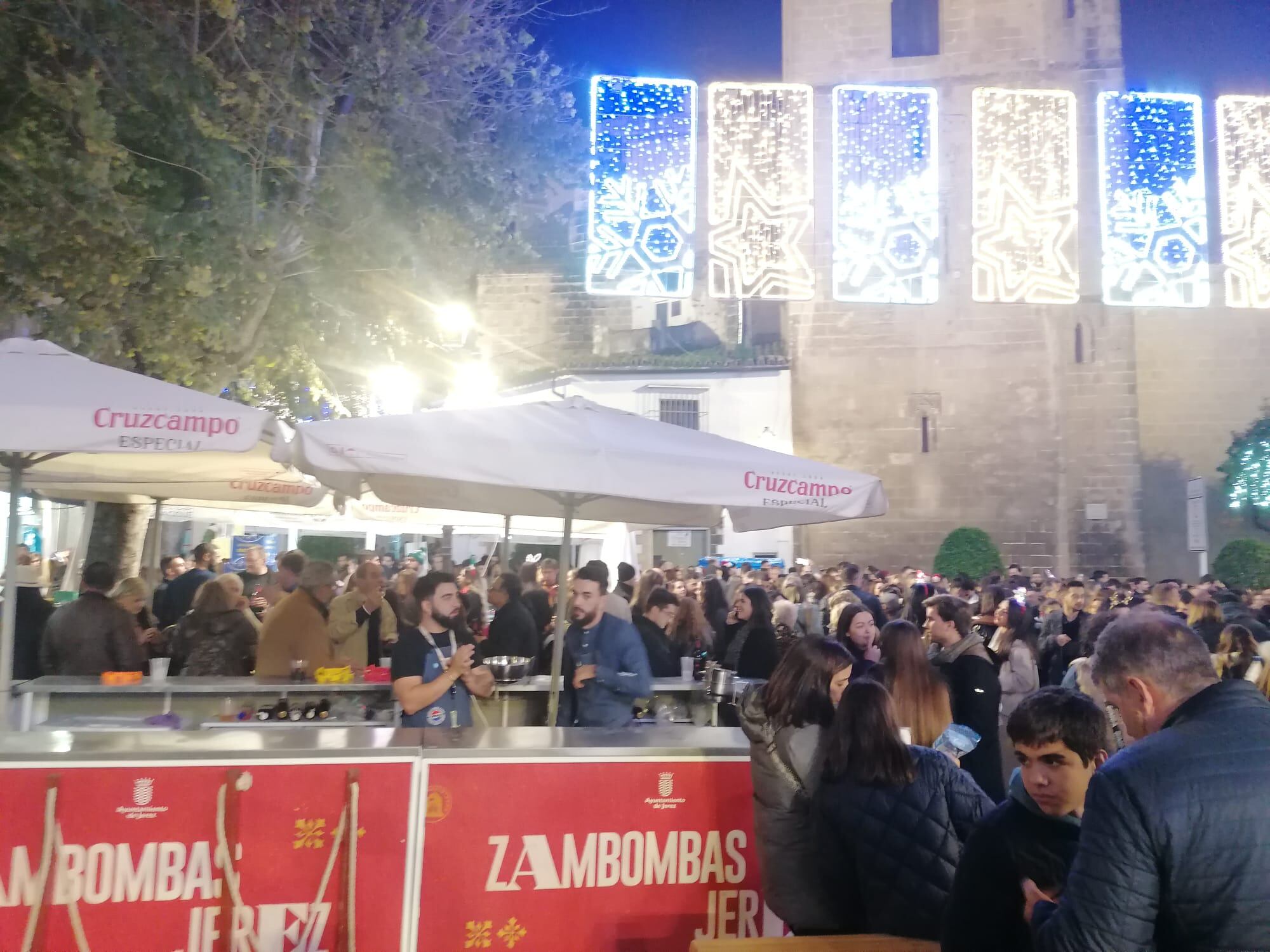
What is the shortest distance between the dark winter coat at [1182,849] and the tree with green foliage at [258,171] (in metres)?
8.46

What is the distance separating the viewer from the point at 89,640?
269 inches

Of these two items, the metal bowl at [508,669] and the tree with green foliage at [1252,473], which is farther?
the tree with green foliage at [1252,473]

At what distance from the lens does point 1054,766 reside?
2.66 m

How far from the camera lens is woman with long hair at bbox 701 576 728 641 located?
33.2 feet

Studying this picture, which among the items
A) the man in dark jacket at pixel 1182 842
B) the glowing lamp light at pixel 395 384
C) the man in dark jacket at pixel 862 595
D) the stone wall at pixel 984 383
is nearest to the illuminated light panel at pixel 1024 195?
the stone wall at pixel 984 383

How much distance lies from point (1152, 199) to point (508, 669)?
2049cm

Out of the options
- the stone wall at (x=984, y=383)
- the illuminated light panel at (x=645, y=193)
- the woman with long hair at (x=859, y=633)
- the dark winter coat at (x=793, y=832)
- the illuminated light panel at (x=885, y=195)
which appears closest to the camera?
the dark winter coat at (x=793, y=832)

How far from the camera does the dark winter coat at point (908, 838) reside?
10.6 feet

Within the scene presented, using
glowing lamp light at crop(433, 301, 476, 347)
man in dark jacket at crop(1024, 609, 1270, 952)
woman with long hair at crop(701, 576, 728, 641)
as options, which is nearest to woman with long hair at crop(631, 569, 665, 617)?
woman with long hair at crop(701, 576, 728, 641)

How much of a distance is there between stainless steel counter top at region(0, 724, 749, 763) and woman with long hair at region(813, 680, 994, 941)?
34.0 inches

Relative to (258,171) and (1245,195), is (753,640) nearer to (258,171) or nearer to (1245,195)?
(258,171)

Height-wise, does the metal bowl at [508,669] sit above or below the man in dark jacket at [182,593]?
below

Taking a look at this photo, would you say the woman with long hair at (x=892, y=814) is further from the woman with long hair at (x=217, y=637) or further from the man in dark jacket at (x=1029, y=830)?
the woman with long hair at (x=217, y=637)

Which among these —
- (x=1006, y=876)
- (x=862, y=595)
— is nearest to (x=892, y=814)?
(x=1006, y=876)
